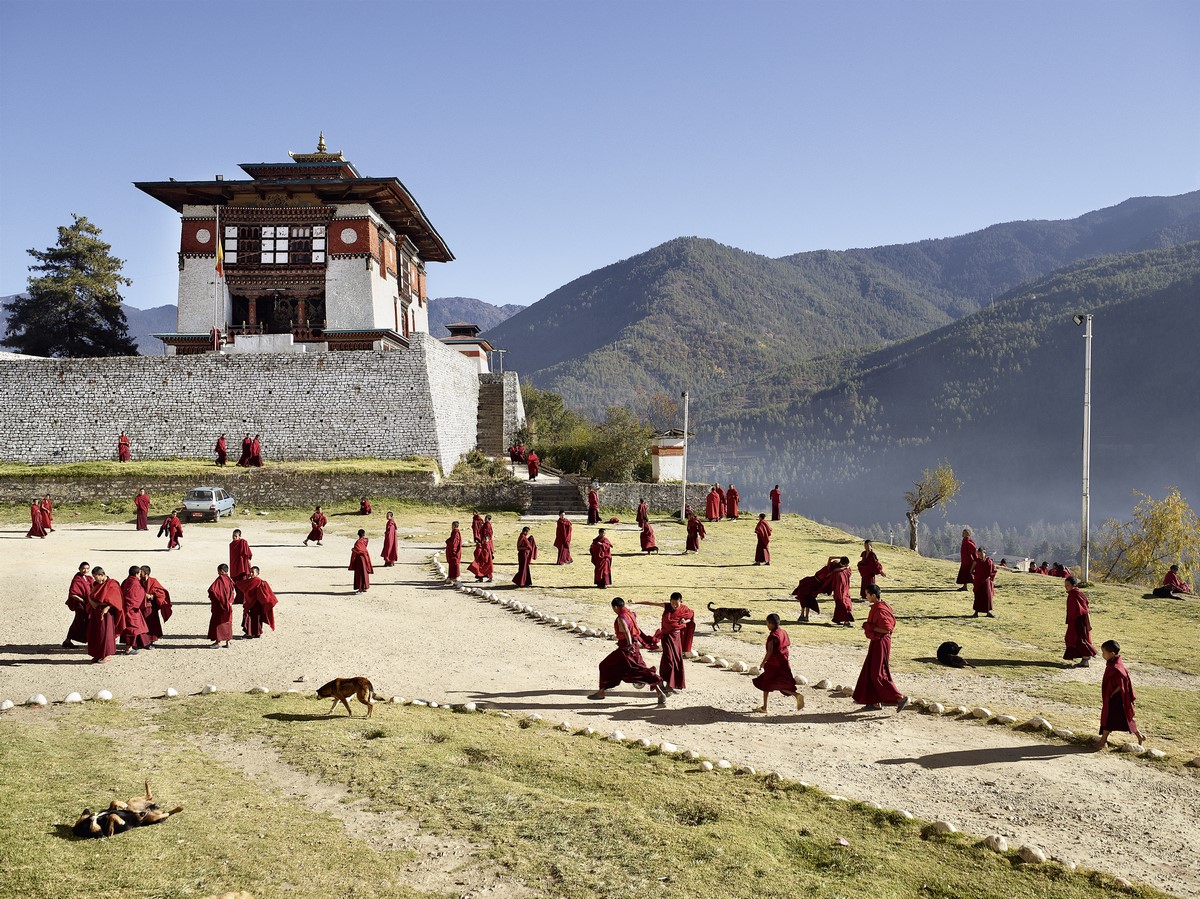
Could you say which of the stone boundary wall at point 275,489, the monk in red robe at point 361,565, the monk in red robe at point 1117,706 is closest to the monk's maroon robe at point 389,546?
the monk in red robe at point 361,565

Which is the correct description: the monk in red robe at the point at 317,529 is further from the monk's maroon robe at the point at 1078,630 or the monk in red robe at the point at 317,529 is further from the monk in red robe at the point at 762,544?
the monk's maroon robe at the point at 1078,630

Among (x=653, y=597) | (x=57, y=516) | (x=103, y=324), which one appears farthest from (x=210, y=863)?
(x=103, y=324)

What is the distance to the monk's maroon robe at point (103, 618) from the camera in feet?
39.5

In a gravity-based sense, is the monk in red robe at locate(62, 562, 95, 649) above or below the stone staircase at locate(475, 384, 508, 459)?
below

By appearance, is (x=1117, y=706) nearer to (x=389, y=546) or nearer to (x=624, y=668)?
(x=624, y=668)

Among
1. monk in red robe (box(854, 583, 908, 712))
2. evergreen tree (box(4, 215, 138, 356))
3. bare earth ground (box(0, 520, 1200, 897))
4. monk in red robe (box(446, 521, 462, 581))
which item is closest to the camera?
bare earth ground (box(0, 520, 1200, 897))

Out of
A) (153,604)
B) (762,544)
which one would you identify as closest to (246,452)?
(762,544)

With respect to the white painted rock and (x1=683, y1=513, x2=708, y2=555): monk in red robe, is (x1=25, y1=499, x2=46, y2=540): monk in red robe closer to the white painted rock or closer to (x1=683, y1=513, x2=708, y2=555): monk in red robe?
(x1=683, y1=513, x2=708, y2=555): monk in red robe

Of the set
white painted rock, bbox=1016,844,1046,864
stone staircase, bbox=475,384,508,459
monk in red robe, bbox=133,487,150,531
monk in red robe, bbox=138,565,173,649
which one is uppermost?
stone staircase, bbox=475,384,508,459

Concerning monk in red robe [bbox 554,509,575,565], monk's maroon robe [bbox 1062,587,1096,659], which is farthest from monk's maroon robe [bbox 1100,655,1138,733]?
monk in red robe [bbox 554,509,575,565]

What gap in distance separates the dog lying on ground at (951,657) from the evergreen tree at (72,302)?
42.2 metres

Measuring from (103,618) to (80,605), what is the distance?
1.95 ft

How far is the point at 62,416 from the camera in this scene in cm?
3347

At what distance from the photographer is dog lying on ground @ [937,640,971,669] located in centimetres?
1271
